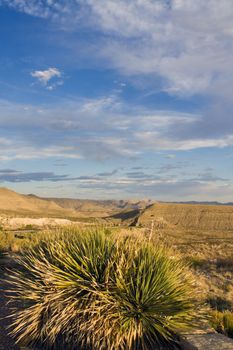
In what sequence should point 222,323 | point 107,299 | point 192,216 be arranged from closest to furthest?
point 107,299 → point 222,323 → point 192,216

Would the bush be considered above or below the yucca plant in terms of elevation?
below

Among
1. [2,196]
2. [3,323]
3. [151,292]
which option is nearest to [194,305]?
[151,292]

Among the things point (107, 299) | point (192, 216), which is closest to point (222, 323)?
point (107, 299)

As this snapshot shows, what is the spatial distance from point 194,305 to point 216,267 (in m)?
15.3

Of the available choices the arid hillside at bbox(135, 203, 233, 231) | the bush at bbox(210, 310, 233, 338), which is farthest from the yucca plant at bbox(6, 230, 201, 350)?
the arid hillside at bbox(135, 203, 233, 231)

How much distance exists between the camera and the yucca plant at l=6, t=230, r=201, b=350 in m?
6.38

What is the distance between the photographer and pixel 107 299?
6.54 m

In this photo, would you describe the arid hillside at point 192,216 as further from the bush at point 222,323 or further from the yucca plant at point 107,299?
the yucca plant at point 107,299

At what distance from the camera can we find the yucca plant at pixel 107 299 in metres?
6.38

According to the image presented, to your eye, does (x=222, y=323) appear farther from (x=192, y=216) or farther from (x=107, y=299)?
(x=192, y=216)

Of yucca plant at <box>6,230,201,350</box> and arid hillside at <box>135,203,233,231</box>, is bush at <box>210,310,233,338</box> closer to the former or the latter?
yucca plant at <box>6,230,201,350</box>

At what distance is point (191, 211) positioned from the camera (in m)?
119

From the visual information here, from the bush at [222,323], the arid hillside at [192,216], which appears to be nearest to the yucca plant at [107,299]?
the bush at [222,323]

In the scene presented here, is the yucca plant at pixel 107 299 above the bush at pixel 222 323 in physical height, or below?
above
